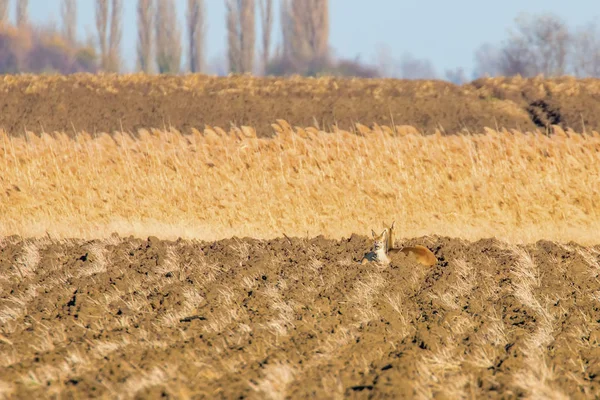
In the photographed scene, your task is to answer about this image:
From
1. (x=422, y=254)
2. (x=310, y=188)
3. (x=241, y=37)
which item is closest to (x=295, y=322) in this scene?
(x=422, y=254)

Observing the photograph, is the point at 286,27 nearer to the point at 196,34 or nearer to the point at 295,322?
the point at 196,34

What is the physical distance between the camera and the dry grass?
15555 millimetres

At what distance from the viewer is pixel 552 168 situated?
16250 millimetres

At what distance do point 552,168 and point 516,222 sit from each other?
124 cm

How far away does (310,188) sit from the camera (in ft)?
51.9

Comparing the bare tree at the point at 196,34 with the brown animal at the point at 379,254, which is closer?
the brown animal at the point at 379,254

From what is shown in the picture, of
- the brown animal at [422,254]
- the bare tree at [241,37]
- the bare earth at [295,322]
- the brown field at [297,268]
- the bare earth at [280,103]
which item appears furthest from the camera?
the bare tree at [241,37]

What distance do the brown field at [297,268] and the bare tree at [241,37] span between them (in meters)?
39.7

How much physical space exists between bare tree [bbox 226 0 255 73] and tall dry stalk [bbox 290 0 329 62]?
275 cm

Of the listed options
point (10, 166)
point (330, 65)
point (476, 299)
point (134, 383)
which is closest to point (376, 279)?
point (476, 299)

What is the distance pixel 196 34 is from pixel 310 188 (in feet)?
148

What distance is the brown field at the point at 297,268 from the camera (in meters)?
7.00

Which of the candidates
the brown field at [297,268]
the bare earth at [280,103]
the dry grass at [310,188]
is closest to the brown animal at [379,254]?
the brown field at [297,268]

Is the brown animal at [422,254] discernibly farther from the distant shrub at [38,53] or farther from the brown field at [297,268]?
the distant shrub at [38,53]
